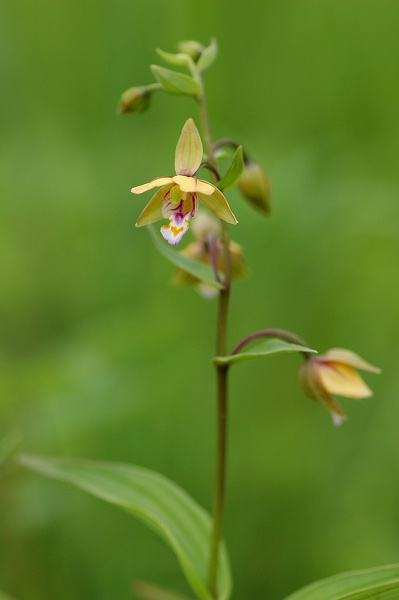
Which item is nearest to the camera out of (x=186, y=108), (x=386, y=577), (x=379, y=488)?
(x=386, y=577)

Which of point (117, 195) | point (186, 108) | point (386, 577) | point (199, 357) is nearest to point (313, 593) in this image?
point (386, 577)

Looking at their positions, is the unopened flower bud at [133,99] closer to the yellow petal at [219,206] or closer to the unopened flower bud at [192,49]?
the unopened flower bud at [192,49]

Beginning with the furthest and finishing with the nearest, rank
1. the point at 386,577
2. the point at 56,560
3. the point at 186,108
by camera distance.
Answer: the point at 186,108 < the point at 56,560 < the point at 386,577

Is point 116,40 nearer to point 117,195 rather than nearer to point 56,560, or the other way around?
point 117,195

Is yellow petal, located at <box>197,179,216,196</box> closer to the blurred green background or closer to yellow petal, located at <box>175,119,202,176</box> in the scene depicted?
yellow petal, located at <box>175,119,202,176</box>

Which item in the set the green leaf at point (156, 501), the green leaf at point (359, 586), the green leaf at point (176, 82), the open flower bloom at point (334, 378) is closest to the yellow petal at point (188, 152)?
the green leaf at point (176, 82)

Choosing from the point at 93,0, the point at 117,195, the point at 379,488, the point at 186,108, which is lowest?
the point at 379,488

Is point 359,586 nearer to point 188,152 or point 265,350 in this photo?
point 265,350
